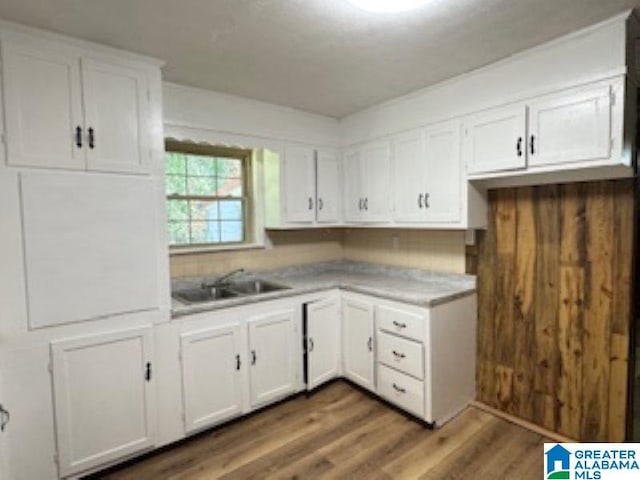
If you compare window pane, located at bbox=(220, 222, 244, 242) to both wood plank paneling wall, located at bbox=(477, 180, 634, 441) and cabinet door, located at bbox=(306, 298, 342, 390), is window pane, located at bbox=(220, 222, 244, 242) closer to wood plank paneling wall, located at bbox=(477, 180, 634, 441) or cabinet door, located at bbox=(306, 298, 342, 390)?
cabinet door, located at bbox=(306, 298, 342, 390)

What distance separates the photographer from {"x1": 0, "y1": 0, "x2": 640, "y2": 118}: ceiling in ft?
5.32

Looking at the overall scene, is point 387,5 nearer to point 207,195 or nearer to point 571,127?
point 571,127

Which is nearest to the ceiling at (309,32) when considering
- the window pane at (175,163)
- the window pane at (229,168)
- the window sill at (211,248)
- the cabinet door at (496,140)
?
the cabinet door at (496,140)

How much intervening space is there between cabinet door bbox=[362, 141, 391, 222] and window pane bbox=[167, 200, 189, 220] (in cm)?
152

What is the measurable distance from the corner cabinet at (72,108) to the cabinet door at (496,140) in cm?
204

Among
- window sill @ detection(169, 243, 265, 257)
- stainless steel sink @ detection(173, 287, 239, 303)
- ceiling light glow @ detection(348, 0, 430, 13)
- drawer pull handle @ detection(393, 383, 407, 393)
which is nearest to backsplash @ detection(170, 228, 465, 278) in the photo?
window sill @ detection(169, 243, 265, 257)

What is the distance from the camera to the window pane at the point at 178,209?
2.84 m

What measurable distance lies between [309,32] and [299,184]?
147cm

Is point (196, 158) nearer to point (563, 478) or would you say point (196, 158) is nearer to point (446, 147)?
point (446, 147)

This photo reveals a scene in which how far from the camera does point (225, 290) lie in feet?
9.61

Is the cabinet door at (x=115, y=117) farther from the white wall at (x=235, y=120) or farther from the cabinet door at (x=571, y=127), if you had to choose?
the cabinet door at (x=571, y=127)

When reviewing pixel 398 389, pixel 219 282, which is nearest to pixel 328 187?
pixel 219 282

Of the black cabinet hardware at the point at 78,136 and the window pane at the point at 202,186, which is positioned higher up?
the black cabinet hardware at the point at 78,136

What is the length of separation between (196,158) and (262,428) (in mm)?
2121
